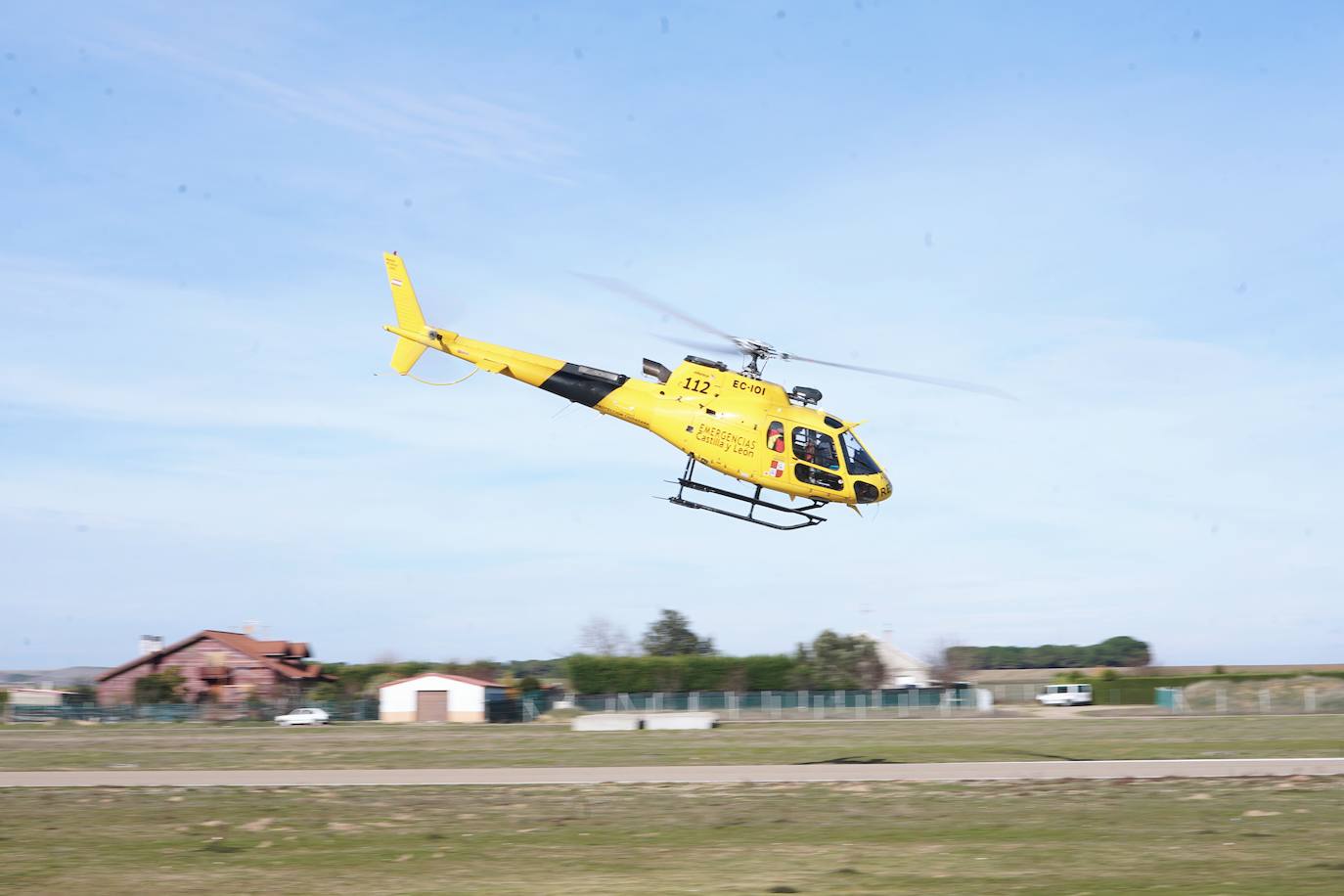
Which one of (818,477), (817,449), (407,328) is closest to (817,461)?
(817,449)

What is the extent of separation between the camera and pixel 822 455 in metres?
33.7

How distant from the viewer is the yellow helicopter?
111ft

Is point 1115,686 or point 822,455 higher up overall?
point 822,455

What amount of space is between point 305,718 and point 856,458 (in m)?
51.2

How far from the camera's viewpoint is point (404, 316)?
38.1 meters

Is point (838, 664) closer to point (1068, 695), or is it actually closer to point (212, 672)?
point (1068, 695)

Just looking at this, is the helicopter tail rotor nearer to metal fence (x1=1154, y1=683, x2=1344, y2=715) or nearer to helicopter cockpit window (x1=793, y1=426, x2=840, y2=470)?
helicopter cockpit window (x1=793, y1=426, x2=840, y2=470)

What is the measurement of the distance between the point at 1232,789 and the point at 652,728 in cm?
3584

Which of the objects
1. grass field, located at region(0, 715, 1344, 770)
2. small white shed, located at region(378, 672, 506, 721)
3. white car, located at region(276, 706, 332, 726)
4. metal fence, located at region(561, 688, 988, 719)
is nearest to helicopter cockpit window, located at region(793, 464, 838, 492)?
grass field, located at region(0, 715, 1344, 770)

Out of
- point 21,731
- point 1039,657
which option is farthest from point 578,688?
point 1039,657

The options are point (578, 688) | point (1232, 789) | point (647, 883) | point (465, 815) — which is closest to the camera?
point (647, 883)

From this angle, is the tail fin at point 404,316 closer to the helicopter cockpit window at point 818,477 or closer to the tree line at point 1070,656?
the helicopter cockpit window at point 818,477

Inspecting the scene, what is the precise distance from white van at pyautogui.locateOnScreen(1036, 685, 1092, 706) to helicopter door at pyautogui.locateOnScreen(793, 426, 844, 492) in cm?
6081

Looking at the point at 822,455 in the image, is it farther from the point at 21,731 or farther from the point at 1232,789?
the point at 21,731
